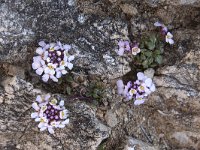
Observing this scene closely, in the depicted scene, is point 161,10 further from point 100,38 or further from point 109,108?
point 109,108

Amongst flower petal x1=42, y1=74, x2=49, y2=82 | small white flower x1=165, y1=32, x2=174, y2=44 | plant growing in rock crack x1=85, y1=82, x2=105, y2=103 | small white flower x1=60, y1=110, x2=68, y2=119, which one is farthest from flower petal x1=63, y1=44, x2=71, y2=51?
small white flower x1=165, y1=32, x2=174, y2=44

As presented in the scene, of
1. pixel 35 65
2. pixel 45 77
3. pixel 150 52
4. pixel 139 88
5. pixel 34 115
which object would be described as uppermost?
pixel 150 52

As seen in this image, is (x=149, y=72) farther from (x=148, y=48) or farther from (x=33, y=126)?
(x=33, y=126)

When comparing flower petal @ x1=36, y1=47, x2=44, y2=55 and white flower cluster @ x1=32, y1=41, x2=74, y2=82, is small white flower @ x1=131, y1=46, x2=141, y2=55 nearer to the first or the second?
white flower cluster @ x1=32, y1=41, x2=74, y2=82

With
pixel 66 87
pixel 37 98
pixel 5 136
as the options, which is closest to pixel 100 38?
pixel 66 87

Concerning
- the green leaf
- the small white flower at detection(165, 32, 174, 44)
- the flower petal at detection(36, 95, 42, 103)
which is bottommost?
the flower petal at detection(36, 95, 42, 103)

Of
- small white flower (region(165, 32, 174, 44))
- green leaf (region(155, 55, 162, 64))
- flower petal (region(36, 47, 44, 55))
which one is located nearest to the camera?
flower petal (region(36, 47, 44, 55))

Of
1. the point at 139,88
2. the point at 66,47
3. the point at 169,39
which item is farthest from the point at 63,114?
the point at 169,39
